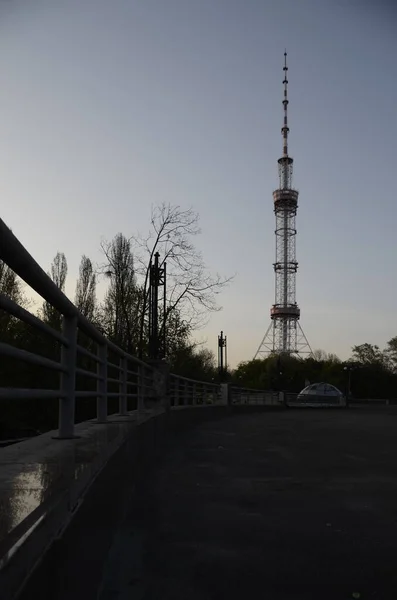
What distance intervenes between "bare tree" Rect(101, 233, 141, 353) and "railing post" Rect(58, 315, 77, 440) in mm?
23978

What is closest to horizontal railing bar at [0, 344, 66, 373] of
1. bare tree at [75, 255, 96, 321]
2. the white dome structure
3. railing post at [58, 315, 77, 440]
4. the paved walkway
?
railing post at [58, 315, 77, 440]

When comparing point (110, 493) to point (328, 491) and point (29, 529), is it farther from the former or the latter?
point (328, 491)

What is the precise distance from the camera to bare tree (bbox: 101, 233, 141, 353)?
29.5 metres

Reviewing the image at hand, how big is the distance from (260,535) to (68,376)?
5.81 feet

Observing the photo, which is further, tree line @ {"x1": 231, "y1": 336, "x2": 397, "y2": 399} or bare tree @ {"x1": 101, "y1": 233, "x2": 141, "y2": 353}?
tree line @ {"x1": 231, "y1": 336, "x2": 397, "y2": 399}

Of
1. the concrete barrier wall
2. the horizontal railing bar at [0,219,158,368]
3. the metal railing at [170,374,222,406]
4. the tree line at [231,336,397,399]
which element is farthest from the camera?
the tree line at [231,336,397,399]

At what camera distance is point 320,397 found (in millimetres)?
53438

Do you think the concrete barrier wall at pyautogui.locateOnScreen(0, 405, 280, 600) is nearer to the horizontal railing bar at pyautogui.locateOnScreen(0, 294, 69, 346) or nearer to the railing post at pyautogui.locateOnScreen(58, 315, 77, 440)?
the railing post at pyautogui.locateOnScreen(58, 315, 77, 440)

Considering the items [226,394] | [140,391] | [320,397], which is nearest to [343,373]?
[320,397]

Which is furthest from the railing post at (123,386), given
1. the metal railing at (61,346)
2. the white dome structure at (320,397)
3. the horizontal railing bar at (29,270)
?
the white dome structure at (320,397)

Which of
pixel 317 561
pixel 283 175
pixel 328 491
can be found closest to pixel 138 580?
pixel 317 561

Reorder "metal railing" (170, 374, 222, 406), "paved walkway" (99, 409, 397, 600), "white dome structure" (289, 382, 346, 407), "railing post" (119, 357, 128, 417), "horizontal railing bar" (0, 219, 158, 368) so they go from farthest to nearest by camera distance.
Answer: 1. "white dome structure" (289, 382, 346, 407)
2. "metal railing" (170, 374, 222, 406)
3. "railing post" (119, 357, 128, 417)
4. "paved walkway" (99, 409, 397, 600)
5. "horizontal railing bar" (0, 219, 158, 368)

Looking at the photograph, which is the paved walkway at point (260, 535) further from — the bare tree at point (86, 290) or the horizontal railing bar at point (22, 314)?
the bare tree at point (86, 290)

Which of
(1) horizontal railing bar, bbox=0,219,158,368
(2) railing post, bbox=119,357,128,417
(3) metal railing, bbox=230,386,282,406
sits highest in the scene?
(1) horizontal railing bar, bbox=0,219,158,368
